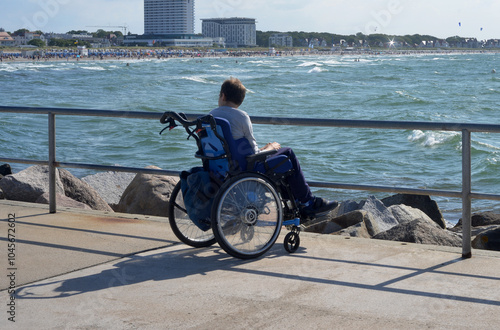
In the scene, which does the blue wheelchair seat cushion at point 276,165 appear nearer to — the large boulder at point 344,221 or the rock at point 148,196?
the large boulder at point 344,221

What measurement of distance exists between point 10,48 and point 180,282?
170 metres

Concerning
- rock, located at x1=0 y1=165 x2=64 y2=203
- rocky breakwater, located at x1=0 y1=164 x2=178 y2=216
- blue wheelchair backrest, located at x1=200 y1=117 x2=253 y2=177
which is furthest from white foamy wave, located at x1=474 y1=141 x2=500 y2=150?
blue wheelchair backrest, located at x1=200 y1=117 x2=253 y2=177

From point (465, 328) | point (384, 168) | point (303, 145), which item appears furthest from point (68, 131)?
point (465, 328)

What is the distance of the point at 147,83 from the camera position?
65250 mm

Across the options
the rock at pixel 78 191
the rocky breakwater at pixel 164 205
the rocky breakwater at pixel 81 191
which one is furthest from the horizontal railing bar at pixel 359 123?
the rock at pixel 78 191

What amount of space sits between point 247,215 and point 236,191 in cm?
18

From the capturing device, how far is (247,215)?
Result: 454cm

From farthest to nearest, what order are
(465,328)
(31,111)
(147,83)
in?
1. (147,83)
2. (31,111)
3. (465,328)

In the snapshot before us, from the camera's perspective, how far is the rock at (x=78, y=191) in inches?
348

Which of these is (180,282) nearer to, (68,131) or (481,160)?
(481,160)

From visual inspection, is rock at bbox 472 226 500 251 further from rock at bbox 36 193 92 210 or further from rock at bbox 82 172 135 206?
rock at bbox 82 172 135 206

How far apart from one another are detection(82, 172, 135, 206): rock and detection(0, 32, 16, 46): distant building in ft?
551

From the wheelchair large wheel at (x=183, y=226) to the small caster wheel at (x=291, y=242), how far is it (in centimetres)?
57

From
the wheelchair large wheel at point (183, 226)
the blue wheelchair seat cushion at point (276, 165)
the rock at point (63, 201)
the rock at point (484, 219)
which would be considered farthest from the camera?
the rock at point (484, 219)
